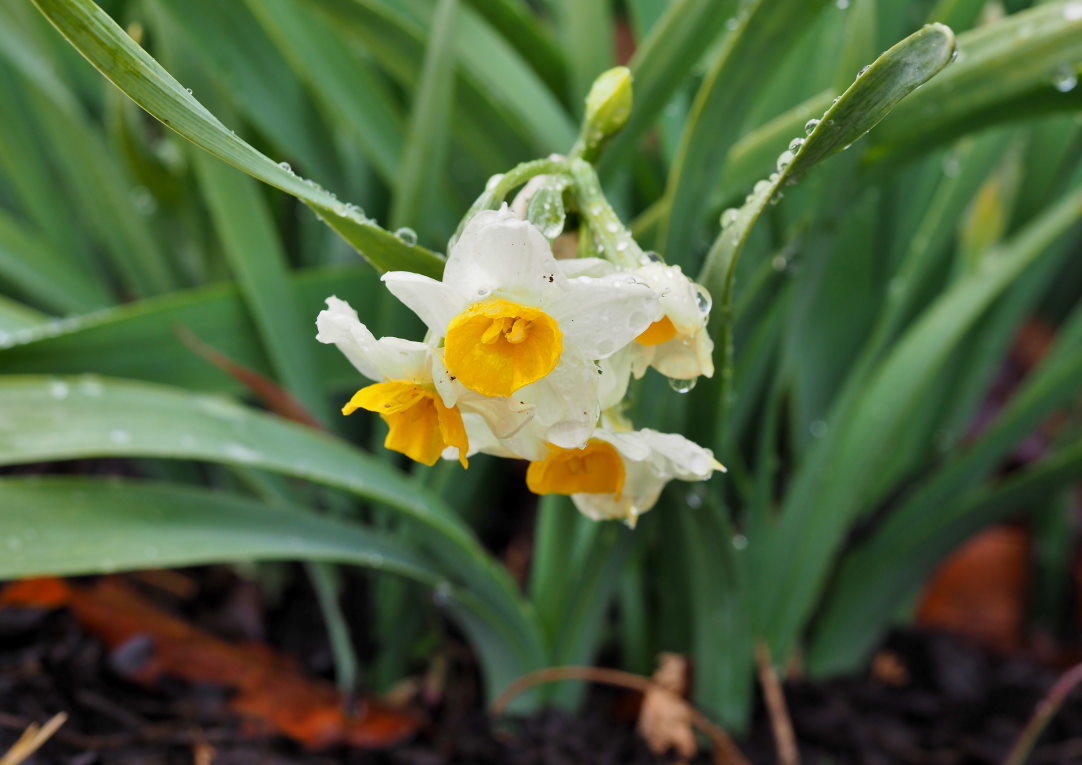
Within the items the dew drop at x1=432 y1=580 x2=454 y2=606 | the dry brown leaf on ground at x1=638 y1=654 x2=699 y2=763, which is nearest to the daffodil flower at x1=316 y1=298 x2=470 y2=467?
the dew drop at x1=432 y1=580 x2=454 y2=606

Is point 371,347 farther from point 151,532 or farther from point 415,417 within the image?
point 151,532

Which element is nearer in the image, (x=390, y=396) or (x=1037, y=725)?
(x=390, y=396)

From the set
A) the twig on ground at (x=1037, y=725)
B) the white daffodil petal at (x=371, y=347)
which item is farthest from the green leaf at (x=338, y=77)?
the twig on ground at (x=1037, y=725)

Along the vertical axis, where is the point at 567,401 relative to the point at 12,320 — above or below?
below

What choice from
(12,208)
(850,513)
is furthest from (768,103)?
(12,208)

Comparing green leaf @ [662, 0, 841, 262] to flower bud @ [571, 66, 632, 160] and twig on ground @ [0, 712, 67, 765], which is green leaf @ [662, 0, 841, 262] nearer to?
flower bud @ [571, 66, 632, 160]

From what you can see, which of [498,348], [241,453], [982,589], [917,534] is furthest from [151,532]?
[982,589]
